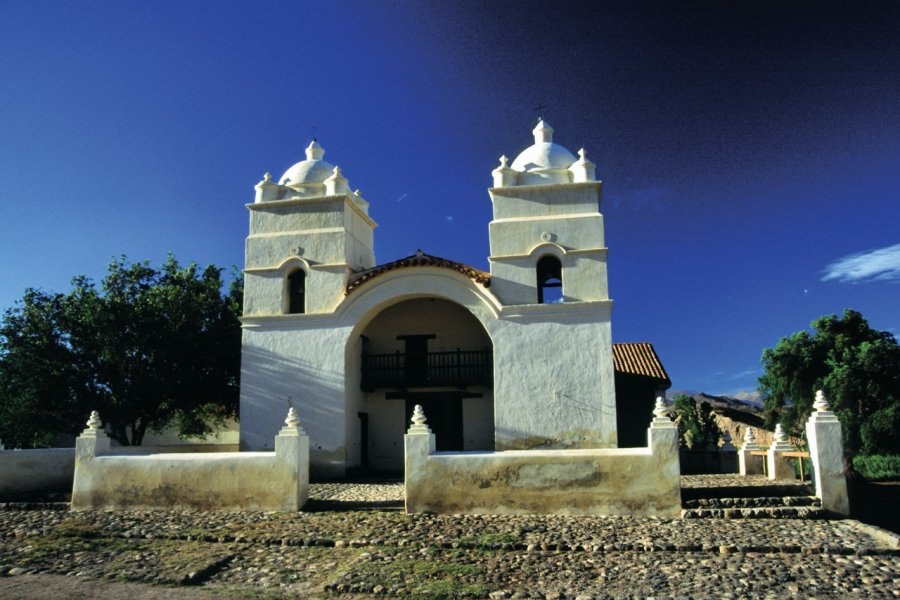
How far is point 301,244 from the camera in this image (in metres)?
17.7

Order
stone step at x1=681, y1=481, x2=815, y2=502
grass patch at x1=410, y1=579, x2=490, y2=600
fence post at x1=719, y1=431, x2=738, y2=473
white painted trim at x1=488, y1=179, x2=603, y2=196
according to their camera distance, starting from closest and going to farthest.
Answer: grass patch at x1=410, y1=579, x2=490, y2=600, stone step at x1=681, y1=481, x2=815, y2=502, white painted trim at x1=488, y1=179, x2=603, y2=196, fence post at x1=719, y1=431, x2=738, y2=473

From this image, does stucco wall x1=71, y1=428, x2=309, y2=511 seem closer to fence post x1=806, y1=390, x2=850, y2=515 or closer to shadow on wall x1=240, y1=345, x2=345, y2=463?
shadow on wall x1=240, y1=345, x2=345, y2=463

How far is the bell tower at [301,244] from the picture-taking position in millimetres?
17344

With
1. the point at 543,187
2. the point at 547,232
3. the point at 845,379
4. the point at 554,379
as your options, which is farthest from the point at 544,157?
the point at 845,379

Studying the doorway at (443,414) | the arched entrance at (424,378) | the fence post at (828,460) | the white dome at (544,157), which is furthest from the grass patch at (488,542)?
the white dome at (544,157)

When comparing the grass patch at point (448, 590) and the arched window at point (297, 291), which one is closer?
the grass patch at point (448, 590)

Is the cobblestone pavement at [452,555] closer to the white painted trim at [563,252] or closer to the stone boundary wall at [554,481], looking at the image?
the stone boundary wall at [554,481]

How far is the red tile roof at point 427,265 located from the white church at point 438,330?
30 mm

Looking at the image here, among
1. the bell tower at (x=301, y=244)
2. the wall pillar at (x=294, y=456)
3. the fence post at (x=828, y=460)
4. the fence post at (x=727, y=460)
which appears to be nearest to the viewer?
the fence post at (x=828, y=460)

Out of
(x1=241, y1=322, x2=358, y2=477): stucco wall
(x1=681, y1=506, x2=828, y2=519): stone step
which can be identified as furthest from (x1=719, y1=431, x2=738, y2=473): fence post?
(x1=241, y1=322, x2=358, y2=477): stucco wall

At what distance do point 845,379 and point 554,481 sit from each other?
15703 mm

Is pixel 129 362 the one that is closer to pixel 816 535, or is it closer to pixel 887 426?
pixel 816 535

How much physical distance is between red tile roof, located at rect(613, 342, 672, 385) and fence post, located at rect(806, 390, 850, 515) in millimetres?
6872

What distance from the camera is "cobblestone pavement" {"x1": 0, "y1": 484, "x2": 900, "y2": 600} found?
749 centimetres
